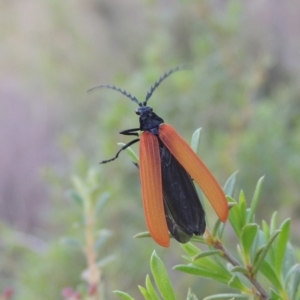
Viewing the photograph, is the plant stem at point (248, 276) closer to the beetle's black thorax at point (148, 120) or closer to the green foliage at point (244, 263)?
the green foliage at point (244, 263)

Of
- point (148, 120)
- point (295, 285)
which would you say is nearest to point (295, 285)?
point (295, 285)

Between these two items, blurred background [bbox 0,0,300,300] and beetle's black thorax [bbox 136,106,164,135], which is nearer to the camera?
beetle's black thorax [bbox 136,106,164,135]

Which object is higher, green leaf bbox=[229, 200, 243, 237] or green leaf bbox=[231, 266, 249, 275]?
green leaf bbox=[229, 200, 243, 237]

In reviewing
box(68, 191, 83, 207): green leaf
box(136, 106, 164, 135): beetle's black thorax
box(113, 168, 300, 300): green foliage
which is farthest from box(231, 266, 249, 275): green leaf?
box(68, 191, 83, 207): green leaf

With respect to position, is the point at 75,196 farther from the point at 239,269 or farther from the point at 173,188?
the point at 239,269

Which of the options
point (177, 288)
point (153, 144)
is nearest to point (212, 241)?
point (153, 144)

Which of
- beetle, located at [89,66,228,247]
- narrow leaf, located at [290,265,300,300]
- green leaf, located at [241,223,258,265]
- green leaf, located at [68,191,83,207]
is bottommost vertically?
narrow leaf, located at [290,265,300,300]

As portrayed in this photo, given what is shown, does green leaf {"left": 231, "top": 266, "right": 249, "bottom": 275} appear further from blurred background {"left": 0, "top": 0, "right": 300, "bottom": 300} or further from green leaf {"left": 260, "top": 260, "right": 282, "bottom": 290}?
blurred background {"left": 0, "top": 0, "right": 300, "bottom": 300}
